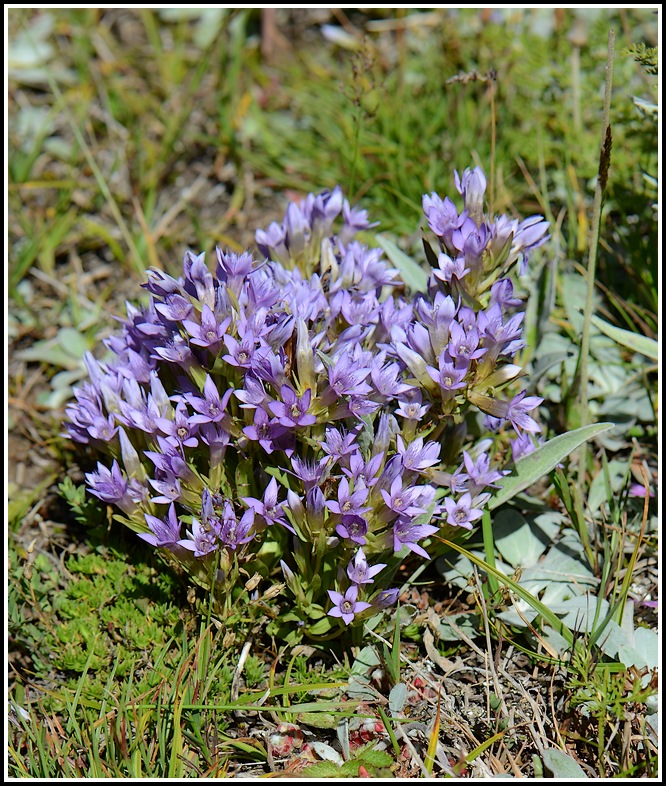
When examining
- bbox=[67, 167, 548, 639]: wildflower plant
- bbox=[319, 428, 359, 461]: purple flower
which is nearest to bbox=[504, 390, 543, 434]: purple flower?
bbox=[67, 167, 548, 639]: wildflower plant

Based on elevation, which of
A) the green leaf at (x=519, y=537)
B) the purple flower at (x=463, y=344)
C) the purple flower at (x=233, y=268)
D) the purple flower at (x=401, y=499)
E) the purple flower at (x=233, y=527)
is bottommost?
the green leaf at (x=519, y=537)

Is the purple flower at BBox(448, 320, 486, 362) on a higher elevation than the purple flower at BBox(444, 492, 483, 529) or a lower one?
higher

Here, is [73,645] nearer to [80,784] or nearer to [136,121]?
[80,784]

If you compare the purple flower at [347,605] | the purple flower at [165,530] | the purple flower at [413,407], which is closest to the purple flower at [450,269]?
the purple flower at [413,407]

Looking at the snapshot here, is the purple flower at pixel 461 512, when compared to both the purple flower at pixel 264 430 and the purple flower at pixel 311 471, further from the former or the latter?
the purple flower at pixel 264 430

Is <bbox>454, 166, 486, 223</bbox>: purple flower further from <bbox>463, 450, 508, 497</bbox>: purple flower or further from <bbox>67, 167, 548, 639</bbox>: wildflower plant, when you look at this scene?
<bbox>463, 450, 508, 497</bbox>: purple flower

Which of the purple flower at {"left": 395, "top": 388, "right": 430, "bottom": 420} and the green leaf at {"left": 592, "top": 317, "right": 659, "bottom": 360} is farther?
the green leaf at {"left": 592, "top": 317, "right": 659, "bottom": 360}

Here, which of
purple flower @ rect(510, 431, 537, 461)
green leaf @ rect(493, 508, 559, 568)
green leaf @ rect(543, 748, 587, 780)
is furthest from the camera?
green leaf @ rect(493, 508, 559, 568)

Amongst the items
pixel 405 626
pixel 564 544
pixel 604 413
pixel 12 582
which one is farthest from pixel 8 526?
pixel 604 413
